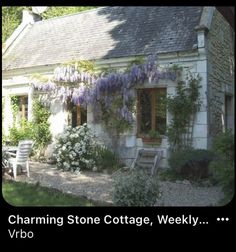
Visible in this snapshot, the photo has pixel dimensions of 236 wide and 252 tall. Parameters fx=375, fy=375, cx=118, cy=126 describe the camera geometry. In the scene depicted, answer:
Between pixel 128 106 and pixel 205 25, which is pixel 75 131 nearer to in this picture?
pixel 128 106

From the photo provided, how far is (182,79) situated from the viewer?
9375 millimetres

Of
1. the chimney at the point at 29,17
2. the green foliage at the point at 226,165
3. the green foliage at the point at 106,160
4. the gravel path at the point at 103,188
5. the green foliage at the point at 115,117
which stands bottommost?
the gravel path at the point at 103,188

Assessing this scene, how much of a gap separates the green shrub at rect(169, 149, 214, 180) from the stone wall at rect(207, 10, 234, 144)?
3.95 feet

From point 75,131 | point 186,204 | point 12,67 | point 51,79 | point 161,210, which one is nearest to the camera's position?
point 161,210

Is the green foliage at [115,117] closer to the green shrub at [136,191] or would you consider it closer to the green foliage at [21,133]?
the green foliage at [21,133]

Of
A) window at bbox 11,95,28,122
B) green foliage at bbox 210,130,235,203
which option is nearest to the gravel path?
green foliage at bbox 210,130,235,203

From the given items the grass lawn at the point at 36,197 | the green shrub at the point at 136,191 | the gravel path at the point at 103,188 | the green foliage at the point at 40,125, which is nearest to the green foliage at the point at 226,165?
the green shrub at the point at 136,191

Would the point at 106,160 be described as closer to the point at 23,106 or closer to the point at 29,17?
the point at 23,106

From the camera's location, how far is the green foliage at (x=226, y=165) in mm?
4633

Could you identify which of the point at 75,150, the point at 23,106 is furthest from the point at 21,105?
A: the point at 75,150

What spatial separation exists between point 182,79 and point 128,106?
1.60 m

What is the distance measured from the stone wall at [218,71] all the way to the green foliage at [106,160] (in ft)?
8.22

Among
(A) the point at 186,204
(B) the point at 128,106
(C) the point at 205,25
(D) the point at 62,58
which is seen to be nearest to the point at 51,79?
(D) the point at 62,58

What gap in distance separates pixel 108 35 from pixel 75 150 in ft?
13.2
